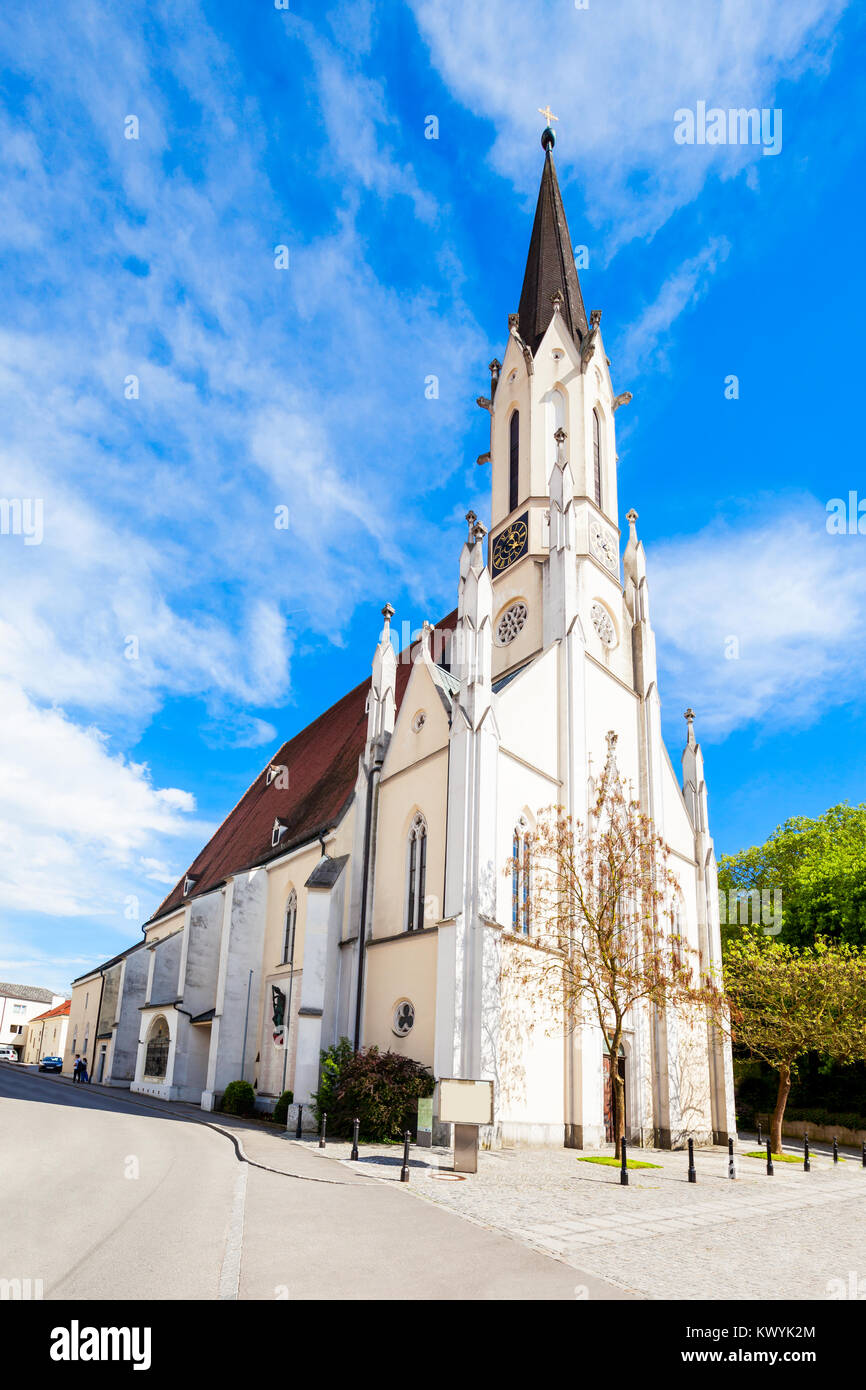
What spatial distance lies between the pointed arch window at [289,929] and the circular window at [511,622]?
11079 mm

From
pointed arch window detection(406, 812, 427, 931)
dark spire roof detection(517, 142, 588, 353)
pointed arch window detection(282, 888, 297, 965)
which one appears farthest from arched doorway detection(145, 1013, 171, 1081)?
dark spire roof detection(517, 142, 588, 353)

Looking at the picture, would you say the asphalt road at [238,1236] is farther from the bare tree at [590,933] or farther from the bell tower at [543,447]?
the bell tower at [543,447]

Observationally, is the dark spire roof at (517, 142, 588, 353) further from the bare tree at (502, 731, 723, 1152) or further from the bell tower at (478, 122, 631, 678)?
the bare tree at (502, 731, 723, 1152)

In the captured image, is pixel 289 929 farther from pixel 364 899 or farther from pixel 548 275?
pixel 548 275

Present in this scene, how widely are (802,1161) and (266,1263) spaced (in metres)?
19.5

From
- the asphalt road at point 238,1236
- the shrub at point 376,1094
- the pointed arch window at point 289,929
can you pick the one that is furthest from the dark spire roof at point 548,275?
the asphalt road at point 238,1236

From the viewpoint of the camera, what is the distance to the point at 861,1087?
104 ft

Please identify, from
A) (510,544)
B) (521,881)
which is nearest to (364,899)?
(521,881)

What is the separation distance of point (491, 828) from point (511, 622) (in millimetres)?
10270

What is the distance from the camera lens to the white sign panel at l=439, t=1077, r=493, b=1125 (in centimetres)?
1495
